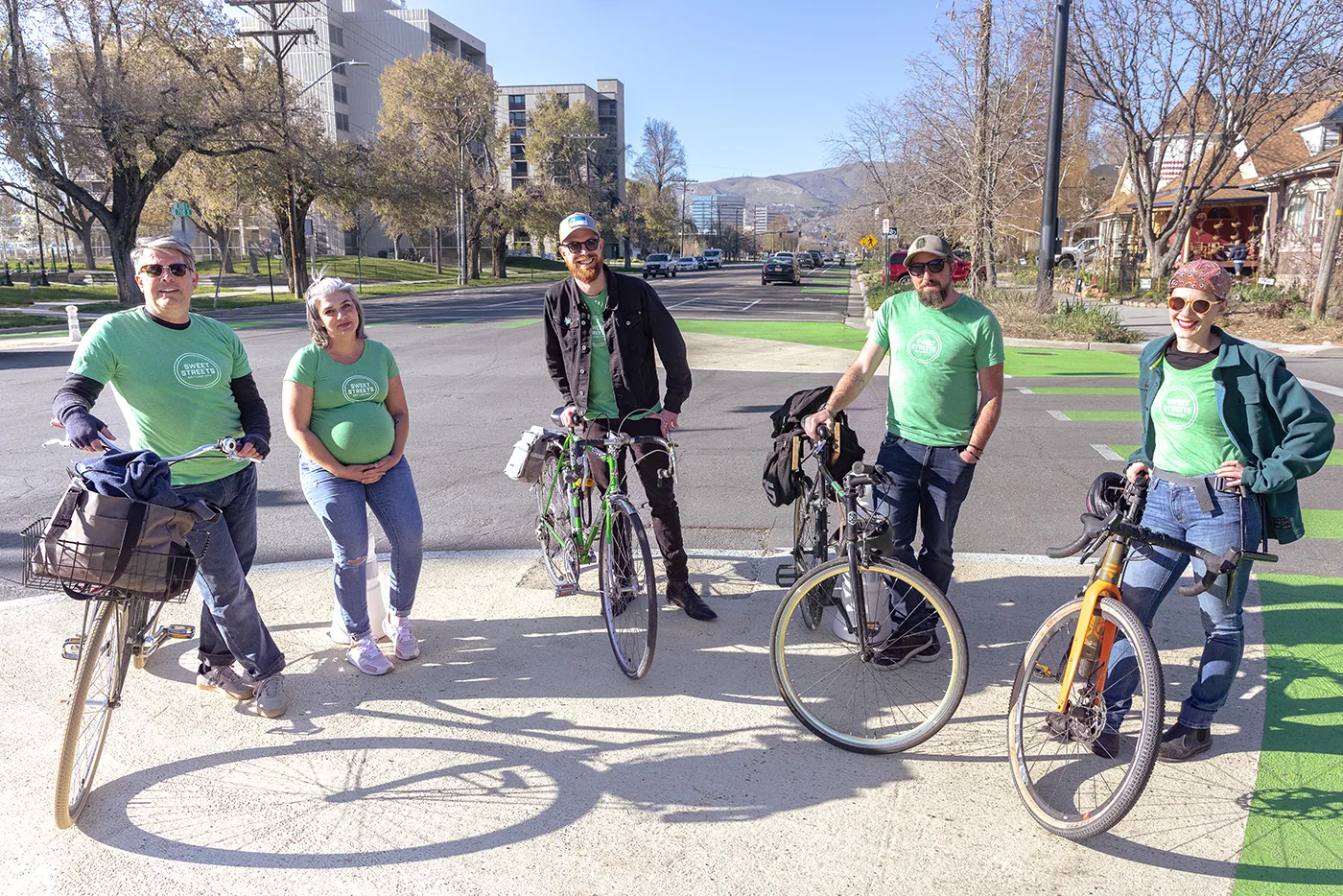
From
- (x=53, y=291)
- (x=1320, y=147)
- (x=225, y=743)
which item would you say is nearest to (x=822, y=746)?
(x=225, y=743)

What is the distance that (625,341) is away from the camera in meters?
4.62

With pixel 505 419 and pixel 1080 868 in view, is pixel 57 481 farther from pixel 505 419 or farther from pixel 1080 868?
pixel 1080 868

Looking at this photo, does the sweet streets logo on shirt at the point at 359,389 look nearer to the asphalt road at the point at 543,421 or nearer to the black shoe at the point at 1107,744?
the asphalt road at the point at 543,421

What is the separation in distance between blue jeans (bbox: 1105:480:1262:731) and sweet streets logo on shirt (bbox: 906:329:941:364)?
100cm

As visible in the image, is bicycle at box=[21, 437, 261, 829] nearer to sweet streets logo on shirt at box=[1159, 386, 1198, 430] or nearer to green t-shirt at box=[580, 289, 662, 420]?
green t-shirt at box=[580, 289, 662, 420]

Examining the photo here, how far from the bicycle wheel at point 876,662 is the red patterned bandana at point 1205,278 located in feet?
4.51

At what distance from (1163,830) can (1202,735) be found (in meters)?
0.61

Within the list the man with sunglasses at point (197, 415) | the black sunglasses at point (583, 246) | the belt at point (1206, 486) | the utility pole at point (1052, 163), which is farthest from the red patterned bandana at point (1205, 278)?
the utility pole at point (1052, 163)

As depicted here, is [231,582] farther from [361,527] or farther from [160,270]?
[160,270]

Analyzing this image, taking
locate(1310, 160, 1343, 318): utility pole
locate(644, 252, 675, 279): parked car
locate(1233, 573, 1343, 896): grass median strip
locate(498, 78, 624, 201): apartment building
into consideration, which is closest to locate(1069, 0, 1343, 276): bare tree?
locate(1310, 160, 1343, 318): utility pole

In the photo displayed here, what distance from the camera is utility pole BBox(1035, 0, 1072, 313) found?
18.0 meters

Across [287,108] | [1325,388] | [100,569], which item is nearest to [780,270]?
[287,108]

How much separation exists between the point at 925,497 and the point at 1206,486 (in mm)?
1152

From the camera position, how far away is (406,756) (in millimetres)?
3529
